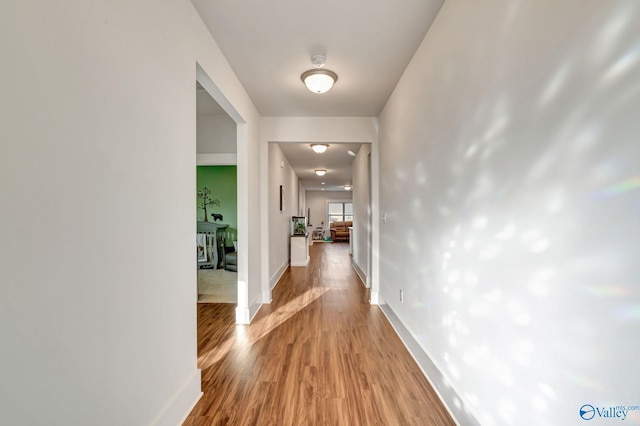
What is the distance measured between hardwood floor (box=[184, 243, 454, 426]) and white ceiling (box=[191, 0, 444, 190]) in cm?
252

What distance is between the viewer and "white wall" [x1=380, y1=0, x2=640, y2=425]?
0.79 metres

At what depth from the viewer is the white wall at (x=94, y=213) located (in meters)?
0.81

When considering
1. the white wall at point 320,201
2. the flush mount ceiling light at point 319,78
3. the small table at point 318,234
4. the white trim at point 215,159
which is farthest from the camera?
the white wall at point 320,201

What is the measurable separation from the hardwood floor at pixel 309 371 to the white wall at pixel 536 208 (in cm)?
34

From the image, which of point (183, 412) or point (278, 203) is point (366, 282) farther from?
point (183, 412)

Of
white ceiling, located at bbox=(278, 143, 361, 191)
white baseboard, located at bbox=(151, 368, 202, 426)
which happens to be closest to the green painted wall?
white ceiling, located at bbox=(278, 143, 361, 191)

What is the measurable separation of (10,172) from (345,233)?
42.0 feet

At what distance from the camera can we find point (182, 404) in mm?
1710

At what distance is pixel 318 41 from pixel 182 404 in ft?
8.63

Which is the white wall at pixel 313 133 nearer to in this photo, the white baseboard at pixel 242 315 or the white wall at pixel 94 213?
the white baseboard at pixel 242 315

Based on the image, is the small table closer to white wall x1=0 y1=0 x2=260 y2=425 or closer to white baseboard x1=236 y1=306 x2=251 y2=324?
white baseboard x1=236 y1=306 x2=251 y2=324
